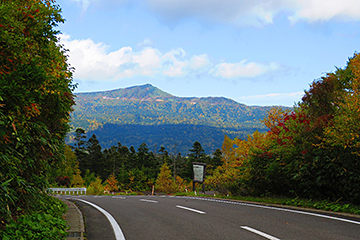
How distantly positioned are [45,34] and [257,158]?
12628mm

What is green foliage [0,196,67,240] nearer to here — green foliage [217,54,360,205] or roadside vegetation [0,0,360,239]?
roadside vegetation [0,0,360,239]

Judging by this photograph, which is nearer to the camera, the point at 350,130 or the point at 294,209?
the point at 350,130

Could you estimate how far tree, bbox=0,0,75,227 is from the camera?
200 inches

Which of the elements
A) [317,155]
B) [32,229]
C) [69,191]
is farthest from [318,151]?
[69,191]

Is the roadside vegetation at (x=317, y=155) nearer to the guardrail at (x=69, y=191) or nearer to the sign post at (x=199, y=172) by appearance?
the sign post at (x=199, y=172)

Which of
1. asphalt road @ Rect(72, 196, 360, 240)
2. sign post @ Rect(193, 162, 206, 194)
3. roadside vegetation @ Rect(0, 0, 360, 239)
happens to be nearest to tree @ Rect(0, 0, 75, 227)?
roadside vegetation @ Rect(0, 0, 360, 239)

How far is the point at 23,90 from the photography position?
550 centimetres

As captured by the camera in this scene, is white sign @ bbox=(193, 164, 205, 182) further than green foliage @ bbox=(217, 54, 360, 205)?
Yes

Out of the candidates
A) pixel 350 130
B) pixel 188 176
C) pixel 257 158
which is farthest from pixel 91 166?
pixel 350 130

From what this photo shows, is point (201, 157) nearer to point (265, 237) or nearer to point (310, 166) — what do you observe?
point (310, 166)

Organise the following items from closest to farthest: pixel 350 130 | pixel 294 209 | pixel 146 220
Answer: pixel 146 220
pixel 350 130
pixel 294 209

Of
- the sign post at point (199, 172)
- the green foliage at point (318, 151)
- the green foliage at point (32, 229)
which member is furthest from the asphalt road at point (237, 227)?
the sign post at point (199, 172)

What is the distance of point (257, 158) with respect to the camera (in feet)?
53.3

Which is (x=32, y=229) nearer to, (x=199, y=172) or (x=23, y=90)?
(x=23, y=90)
